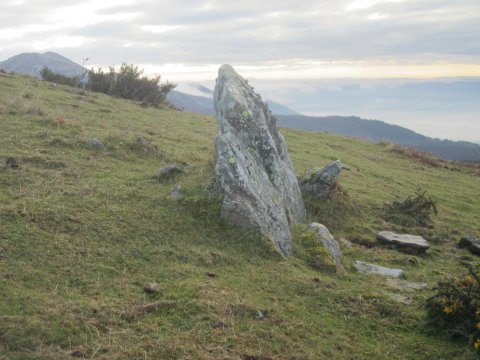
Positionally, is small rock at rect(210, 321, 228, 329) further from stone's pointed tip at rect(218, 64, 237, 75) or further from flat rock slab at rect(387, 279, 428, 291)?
stone's pointed tip at rect(218, 64, 237, 75)

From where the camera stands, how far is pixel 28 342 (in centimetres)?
602

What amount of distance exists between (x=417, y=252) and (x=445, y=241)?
1.97 metres

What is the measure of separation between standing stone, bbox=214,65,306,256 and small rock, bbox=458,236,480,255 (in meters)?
4.73

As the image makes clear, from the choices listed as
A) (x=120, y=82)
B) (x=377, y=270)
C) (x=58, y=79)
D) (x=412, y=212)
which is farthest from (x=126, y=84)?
(x=377, y=270)

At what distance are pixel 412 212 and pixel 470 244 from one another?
100 inches

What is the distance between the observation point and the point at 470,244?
13297mm

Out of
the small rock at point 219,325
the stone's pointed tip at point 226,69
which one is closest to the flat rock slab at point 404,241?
the stone's pointed tip at point 226,69

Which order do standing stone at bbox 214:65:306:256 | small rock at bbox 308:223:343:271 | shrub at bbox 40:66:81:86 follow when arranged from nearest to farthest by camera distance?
standing stone at bbox 214:65:306:256 < small rock at bbox 308:223:343:271 < shrub at bbox 40:66:81:86

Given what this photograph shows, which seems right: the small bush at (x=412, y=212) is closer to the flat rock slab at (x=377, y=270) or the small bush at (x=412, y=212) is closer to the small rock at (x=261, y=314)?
the flat rock slab at (x=377, y=270)

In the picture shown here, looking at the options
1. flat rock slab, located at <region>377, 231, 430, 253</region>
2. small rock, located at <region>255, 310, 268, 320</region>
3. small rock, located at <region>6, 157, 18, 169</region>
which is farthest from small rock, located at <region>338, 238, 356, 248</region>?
small rock, located at <region>6, 157, 18, 169</region>

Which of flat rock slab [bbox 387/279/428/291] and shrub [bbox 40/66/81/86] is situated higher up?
shrub [bbox 40/66/81/86]

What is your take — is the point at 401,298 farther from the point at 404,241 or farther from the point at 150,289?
the point at 150,289

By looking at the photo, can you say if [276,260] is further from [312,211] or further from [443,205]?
[443,205]

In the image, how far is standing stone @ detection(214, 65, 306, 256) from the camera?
10.1 metres
